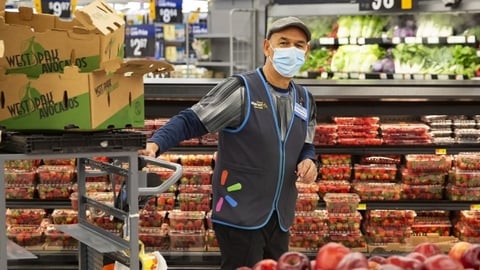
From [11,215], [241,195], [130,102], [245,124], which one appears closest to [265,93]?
[245,124]

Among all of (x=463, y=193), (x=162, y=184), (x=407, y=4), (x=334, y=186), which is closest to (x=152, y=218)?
(x=334, y=186)

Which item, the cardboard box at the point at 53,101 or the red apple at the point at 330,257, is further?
the cardboard box at the point at 53,101

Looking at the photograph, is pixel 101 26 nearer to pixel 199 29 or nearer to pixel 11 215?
pixel 11 215

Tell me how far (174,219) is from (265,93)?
6.37 feet

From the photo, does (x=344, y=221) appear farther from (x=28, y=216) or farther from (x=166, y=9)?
(x=166, y=9)

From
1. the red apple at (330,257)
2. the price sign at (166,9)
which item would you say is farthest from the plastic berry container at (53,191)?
the price sign at (166,9)

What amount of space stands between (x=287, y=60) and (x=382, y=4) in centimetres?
382

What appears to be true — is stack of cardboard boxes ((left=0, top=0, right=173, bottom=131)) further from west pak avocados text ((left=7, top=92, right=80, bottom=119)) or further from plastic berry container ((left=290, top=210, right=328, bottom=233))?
plastic berry container ((left=290, top=210, right=328, bottom=233))

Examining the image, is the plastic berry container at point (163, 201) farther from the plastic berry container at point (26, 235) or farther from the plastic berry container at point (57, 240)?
the plastic berry container at point (26, 235)

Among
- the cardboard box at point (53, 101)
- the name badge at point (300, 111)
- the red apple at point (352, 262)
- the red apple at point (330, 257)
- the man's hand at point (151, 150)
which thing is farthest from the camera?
the name badge at point (300, 111)

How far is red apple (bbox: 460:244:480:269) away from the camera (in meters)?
1.93

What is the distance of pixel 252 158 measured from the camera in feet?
12.2

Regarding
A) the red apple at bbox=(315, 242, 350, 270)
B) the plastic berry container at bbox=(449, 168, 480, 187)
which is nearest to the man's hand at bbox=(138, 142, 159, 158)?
the red apple at bbox=(315, 242, 350, 270)

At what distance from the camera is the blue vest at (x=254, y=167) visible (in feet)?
12.2
